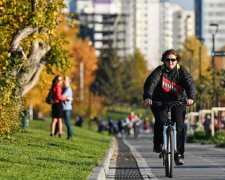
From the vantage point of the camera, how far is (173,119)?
17672mm

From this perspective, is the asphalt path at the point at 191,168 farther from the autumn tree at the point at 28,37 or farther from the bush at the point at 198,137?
the bush at the point at 198,137

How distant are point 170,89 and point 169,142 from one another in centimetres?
90

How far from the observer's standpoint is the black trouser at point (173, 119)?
17438mm

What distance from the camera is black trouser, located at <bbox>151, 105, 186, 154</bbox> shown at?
17438mm

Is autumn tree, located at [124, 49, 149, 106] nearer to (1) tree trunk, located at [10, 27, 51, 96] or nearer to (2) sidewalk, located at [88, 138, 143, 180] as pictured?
(1) tree trunk, located at [10, 27, 51, 96]

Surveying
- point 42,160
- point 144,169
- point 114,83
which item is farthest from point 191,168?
point 114,83

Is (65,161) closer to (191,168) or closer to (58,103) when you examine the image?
(191,168)

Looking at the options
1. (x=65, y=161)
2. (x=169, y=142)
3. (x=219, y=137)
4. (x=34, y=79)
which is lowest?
(x=219, y=137)

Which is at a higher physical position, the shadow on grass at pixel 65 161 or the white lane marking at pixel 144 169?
the shadow on grass at pixel 65 161

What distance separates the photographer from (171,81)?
57.5ft

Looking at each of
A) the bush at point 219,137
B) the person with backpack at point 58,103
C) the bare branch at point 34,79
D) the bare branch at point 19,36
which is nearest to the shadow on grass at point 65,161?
the bare branch at point 19,36

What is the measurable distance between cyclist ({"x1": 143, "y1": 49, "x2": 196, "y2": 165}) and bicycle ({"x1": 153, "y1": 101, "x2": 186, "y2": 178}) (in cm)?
8

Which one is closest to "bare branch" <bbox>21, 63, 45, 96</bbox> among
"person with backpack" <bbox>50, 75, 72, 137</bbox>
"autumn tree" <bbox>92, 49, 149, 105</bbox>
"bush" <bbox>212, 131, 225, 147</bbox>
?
"person with backpack" <bbox>50, 75, 72, 137</bbox>

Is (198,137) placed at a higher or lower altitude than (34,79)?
lower
